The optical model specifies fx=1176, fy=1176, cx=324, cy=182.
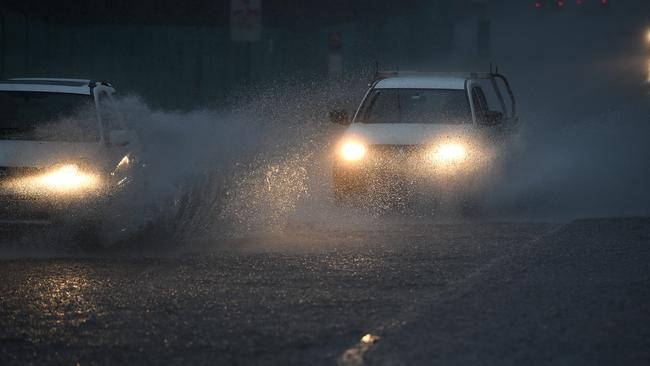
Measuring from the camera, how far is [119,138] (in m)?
11.2

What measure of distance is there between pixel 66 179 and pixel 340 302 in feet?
12.2

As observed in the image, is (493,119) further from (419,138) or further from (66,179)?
(66,179)

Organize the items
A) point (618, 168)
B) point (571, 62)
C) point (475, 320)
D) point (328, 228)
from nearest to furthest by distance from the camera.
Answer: point (475, 320), point (328, 228), point (618, 168), point (571, 62)

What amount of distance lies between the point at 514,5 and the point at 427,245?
77.1 m

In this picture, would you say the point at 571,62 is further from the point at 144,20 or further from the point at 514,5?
the point at 144,20

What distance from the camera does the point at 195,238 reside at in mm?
11297

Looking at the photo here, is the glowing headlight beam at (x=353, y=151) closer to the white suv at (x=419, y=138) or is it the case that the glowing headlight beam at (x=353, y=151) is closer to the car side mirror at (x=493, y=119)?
the white suv at (x=419, y=138)

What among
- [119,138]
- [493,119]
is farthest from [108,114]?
[493,119]

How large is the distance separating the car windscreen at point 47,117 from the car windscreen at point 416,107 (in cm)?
406

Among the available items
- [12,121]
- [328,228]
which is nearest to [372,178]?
[328,228]

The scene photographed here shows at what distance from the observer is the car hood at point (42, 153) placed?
1047 centimetres

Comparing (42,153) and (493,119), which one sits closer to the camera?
(42,153)

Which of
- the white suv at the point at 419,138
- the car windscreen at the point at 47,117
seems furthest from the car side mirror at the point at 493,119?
the car windscreen at the point at 47,117

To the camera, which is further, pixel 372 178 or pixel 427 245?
pixel 372 178
